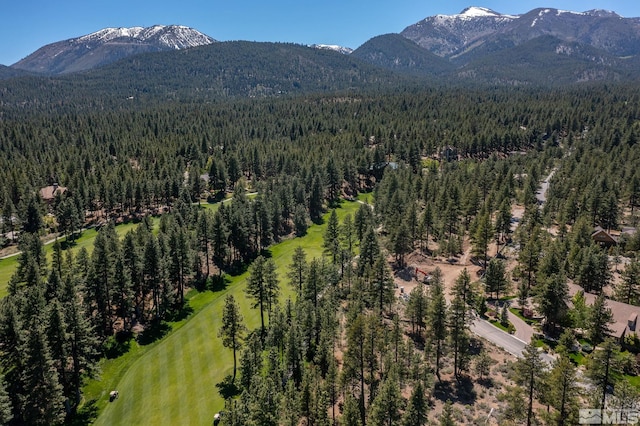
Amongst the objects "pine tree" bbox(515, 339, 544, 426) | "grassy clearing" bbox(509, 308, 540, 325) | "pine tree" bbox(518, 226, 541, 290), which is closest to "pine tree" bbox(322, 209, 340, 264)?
"grassy clearing" bbox(509, 308, 540, 325)

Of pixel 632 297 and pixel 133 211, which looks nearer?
pixel 632 297

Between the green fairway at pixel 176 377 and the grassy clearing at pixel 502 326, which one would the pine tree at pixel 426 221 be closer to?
the grassy clearing at pixel 502 326

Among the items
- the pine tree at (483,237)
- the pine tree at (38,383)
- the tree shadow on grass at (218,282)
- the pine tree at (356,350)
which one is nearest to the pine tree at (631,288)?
the pine tree at (483,237)

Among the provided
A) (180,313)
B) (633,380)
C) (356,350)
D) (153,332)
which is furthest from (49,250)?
(633,380)

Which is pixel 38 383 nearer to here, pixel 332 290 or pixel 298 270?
pixel 298 270

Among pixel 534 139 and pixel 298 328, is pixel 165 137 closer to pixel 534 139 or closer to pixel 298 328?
pixel 298 328

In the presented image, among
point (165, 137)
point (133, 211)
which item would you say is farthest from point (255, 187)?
point (165, 137)
